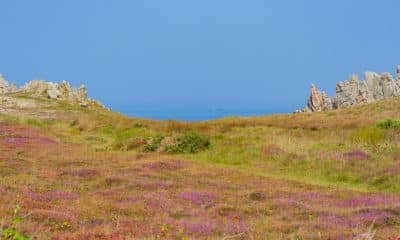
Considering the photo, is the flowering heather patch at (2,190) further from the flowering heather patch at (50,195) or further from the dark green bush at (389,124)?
the dark green bush at (389,124)

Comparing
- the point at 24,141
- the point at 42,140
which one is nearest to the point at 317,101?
the point at 42,140

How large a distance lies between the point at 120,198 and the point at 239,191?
5878 millimetres

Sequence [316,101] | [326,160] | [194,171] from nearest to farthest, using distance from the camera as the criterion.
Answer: [194,171] → [326,160] → [316,101]

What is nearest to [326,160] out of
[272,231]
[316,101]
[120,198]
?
[120,198]

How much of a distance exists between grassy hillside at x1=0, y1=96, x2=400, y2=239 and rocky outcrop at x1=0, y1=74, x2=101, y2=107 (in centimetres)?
4074

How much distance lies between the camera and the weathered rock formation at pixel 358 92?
324ft

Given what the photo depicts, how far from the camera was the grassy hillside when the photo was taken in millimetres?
15602

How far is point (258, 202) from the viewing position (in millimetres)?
22172

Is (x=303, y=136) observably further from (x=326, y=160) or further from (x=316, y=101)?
(x=316, y=101)

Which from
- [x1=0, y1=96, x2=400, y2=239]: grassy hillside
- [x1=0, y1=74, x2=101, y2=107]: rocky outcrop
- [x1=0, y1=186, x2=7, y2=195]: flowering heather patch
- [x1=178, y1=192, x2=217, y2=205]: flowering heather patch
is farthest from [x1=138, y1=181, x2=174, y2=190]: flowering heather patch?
[x1=0, y1=74, x2=101, y2=107]: rocky outcrop

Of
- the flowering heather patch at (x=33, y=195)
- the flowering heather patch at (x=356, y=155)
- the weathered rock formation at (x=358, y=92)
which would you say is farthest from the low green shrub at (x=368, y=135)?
the weathered rock formation at (x=358, y=92)

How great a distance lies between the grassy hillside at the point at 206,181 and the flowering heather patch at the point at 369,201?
43mm

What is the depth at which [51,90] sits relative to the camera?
9594 centimetres

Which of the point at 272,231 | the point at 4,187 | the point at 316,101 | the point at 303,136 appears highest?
the point at 316,101
